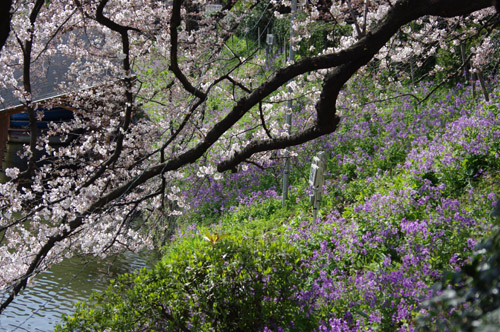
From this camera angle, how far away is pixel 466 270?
154 centimetres

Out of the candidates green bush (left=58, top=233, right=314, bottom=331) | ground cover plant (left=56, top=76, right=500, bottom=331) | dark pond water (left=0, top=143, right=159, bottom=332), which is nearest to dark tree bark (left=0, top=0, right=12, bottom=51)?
ground cover plant (left=56, top=76, right=500, bottom=331)

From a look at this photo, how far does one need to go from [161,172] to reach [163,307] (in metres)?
1.37

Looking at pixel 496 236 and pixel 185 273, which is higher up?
pixel 185 273

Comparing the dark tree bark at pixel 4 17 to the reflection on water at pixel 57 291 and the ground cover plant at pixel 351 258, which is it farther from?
the reflection on water at pixel 57 291

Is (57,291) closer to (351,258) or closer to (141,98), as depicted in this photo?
(141,98)

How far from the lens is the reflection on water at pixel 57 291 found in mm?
8250

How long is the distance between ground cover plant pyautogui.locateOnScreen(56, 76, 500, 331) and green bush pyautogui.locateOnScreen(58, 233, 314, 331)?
0.03 ft

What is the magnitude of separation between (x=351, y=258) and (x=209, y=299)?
2068 mm

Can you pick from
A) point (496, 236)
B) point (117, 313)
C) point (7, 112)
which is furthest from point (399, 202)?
point (7, 112)

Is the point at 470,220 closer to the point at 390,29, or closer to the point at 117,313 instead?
the point at 390,29

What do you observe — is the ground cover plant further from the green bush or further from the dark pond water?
the dark pond water

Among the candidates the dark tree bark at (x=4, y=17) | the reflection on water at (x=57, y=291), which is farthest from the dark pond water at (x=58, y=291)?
the dark tree bark at (x=4, y=17)

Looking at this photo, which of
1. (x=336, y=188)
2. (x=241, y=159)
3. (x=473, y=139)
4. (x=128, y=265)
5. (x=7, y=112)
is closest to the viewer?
(x=241, y=159)

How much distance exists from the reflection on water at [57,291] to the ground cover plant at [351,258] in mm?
3128
